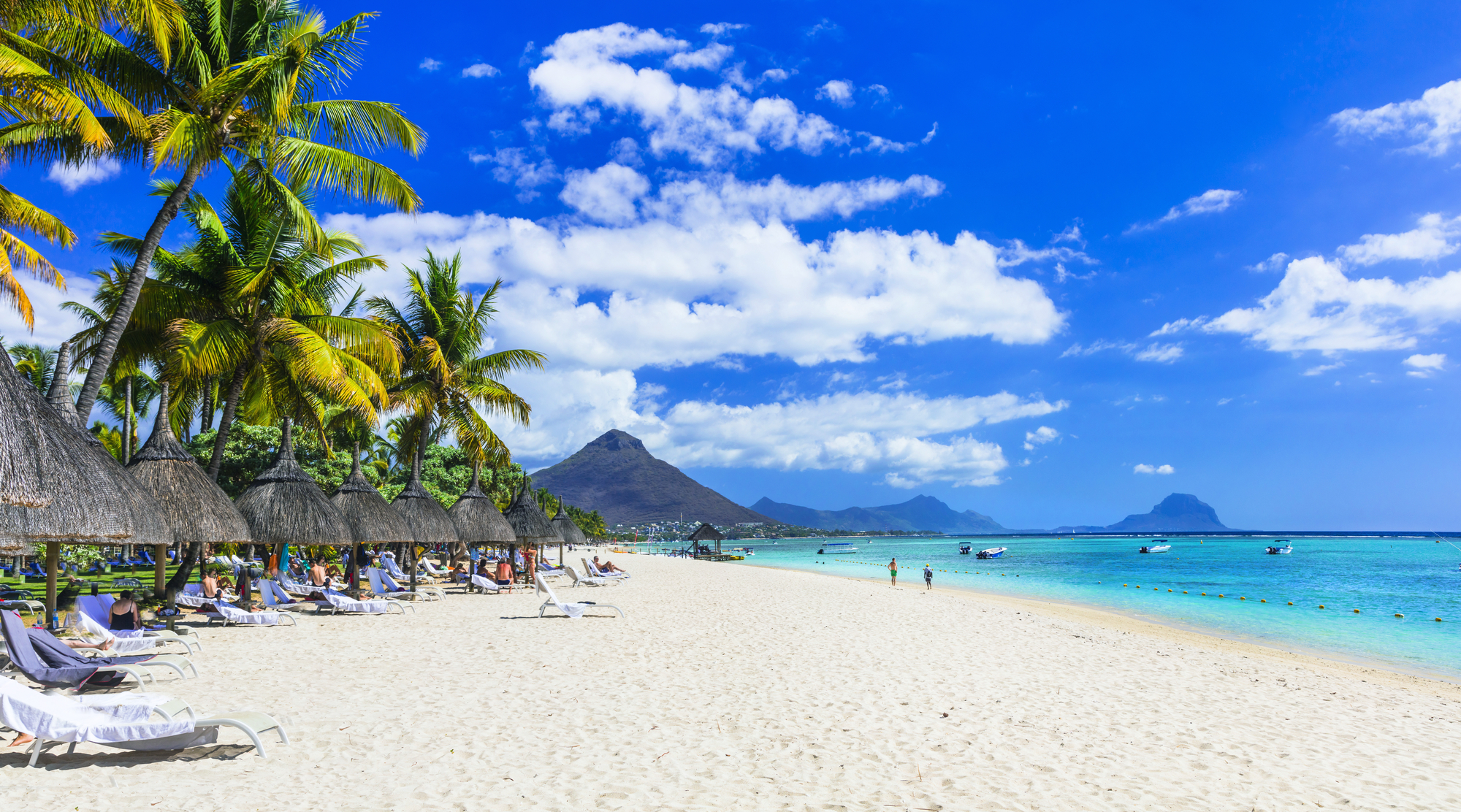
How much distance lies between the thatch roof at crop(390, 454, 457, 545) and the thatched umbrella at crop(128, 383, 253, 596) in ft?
17.3

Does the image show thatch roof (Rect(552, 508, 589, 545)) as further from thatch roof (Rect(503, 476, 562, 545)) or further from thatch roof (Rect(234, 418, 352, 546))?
thatch roof (Rect(234, 418, 352, 546))

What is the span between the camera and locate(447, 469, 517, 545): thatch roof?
62.6 ft

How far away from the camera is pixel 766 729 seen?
5.86 meters

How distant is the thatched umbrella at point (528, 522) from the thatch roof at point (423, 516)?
10.2ft

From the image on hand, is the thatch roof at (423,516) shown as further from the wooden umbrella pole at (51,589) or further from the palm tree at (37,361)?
the palm tree at (37,361)

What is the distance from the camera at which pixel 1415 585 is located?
107 ft

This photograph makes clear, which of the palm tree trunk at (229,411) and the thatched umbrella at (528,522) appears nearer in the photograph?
the palm tree trunk at (229,411)

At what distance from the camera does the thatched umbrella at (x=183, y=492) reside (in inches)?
419

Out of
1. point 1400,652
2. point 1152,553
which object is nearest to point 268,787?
point 1400,652

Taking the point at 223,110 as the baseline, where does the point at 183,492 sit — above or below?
below

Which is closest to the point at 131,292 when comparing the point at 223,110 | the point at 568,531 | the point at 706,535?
the point at 223,110

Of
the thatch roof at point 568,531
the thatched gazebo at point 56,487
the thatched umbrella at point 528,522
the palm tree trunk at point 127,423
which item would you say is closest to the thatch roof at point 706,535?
the thatch roof at point 568,531

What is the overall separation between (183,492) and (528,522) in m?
11.2

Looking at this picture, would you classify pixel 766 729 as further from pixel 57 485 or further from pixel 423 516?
pixel 423 516
